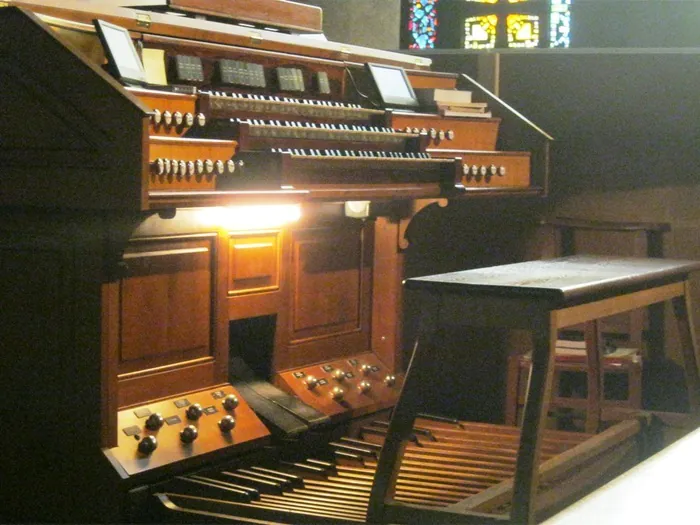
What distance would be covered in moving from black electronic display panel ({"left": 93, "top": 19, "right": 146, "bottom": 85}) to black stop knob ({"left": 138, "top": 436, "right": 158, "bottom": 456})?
1.00 metres

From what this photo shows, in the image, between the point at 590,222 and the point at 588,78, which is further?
the point at 588,78

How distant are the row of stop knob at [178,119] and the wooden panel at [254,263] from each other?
1.70 ft

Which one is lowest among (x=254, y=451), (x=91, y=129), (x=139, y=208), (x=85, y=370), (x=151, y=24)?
(x=254, y=451)

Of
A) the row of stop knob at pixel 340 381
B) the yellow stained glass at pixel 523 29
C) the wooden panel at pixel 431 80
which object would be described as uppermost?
the yellow stained glass at pixel 523 29

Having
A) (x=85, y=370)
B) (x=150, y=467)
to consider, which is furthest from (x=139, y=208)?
(x=150, y=467)

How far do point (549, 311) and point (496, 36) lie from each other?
542 cm

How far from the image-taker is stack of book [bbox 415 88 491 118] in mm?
4375

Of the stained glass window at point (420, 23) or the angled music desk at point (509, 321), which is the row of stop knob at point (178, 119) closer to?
the angled music desk at point (509, 321)

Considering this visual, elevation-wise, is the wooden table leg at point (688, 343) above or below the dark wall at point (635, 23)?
below

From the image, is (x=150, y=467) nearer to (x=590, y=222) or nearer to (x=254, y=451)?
(x=254, y=451)

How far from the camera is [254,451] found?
3604mm

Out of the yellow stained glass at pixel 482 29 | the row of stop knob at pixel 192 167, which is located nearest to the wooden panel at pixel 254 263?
the row of stop knob at pixel 192 167

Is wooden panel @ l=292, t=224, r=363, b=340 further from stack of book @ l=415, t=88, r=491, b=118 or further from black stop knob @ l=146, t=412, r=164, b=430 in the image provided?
black stop knob @ l=146, t=412, r=164, b=430

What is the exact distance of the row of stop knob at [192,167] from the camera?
3.02 meters
